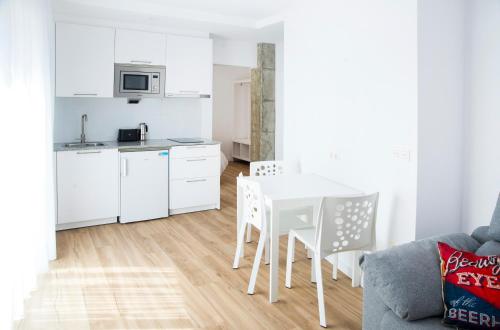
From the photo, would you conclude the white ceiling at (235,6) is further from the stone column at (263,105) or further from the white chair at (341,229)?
the white chair at (341,229)

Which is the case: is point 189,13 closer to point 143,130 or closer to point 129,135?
point 143,130

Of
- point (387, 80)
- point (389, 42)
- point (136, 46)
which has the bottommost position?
point (387, 80)

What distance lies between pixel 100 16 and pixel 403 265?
14.4 ft

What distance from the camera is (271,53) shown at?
6.50m

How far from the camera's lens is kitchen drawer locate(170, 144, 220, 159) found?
500cm

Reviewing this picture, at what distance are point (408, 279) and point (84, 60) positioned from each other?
13.6 feet

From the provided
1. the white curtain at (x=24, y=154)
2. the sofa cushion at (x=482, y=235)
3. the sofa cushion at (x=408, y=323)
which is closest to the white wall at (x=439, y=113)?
the sofa cushion at (x=482, y=235)

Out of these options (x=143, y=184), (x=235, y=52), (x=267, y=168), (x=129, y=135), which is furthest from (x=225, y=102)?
(x=267, y=168)

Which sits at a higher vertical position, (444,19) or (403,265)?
(444,19)

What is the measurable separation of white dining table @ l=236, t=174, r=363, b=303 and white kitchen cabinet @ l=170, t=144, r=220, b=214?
1.54 metres

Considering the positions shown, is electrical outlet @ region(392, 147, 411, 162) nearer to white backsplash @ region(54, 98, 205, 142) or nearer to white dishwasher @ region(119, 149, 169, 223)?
white dishwasher @ region(119, 149, 169, 223)

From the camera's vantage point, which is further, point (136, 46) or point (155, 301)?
point (136, 46)

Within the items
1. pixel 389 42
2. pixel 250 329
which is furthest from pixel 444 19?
pixel 250 329

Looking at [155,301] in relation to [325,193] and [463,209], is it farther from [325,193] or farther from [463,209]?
[463,209]
